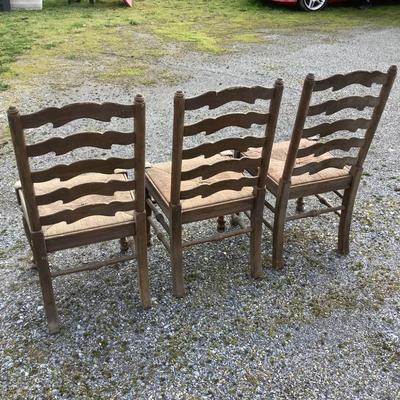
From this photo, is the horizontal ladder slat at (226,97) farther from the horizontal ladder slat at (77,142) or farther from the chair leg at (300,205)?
the chair leg at (300,205)

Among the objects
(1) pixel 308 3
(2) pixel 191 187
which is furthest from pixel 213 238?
(1) pixel 308 3

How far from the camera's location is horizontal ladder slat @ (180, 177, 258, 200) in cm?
238

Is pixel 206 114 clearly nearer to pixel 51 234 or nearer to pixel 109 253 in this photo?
pixel 109 253

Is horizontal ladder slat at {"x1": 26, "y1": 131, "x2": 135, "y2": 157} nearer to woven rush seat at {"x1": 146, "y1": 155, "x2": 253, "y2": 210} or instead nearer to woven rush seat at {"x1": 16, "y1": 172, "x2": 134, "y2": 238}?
woven rush seat at {"x1": 16, "y1": 172, "x2": 134, "y2": 238}

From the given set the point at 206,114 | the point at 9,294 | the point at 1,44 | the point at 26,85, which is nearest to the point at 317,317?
the point at 9,294

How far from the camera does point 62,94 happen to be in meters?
5.53

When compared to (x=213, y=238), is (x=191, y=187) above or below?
above

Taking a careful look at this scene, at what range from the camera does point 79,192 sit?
213 cm

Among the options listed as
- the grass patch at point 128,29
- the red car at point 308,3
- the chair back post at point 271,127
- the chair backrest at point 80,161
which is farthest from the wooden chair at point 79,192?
the red car at point 308,3

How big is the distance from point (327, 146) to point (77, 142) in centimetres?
136

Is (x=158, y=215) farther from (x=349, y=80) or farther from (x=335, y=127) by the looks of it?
(x=349, y=80)

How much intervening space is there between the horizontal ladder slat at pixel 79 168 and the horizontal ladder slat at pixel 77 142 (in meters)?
0.08

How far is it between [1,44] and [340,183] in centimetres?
643

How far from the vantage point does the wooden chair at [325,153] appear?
2379 mm
